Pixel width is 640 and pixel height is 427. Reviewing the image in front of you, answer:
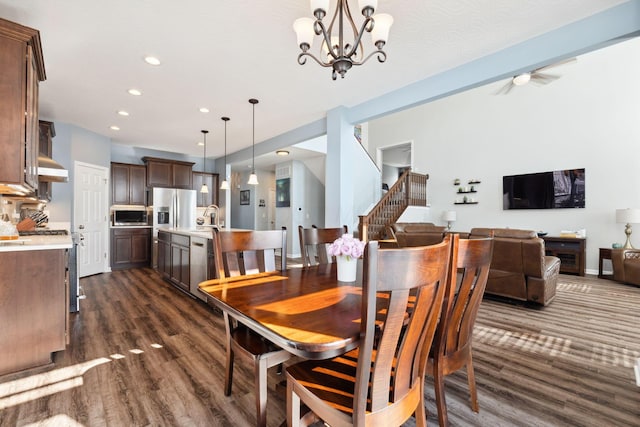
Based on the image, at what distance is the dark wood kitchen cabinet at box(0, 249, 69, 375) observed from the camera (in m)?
2.03

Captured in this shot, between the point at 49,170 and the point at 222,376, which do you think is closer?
the point at 222,376

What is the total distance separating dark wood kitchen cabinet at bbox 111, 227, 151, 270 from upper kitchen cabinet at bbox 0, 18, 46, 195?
431cm

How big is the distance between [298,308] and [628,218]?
650 centimetres

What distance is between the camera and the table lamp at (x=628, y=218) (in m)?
4.81

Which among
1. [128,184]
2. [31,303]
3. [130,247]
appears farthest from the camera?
[128,184]

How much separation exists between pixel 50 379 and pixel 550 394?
3.31 meters

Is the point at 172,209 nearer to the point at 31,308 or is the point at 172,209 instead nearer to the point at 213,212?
the point at 213,212

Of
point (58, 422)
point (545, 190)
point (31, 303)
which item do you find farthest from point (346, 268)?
point (545, 190)

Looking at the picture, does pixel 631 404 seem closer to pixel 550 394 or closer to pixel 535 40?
pixel 550 394

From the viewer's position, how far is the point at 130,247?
6.10m

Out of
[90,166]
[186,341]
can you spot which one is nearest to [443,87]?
[186,341]

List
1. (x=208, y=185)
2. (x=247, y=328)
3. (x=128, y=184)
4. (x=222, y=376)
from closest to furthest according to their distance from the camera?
(x=247, y=328) < (x=222, y=376) < (x=128, y=184) < (x=208, y=185)

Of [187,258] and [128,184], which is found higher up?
[128,184]

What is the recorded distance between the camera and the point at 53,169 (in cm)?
325
